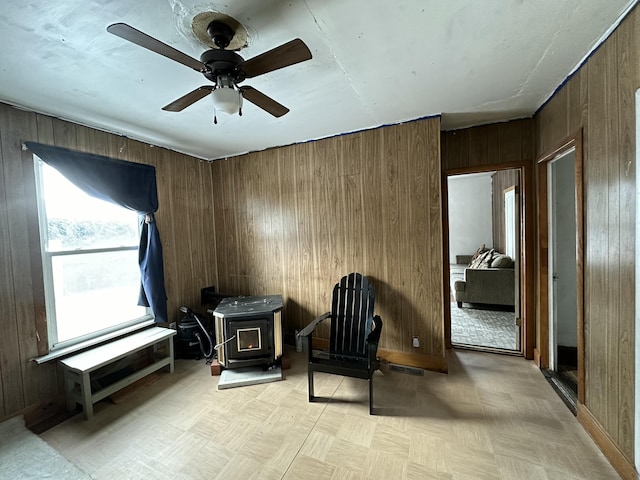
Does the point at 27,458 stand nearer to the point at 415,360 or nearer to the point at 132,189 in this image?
the point at 132,189

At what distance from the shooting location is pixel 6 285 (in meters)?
1.90

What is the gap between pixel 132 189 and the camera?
2.64m

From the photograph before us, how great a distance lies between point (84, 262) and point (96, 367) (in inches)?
38.7

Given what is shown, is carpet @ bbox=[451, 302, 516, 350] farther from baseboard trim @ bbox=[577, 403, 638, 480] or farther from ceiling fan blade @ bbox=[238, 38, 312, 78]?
ceiling fan blade @ bbox=[238, 38, 312, 78]

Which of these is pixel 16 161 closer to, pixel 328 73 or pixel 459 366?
pixel 328 73

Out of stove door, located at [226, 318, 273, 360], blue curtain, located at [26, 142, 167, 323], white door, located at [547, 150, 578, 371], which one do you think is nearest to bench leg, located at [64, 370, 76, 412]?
blue curtain, located at [26, 142, 167, 323]

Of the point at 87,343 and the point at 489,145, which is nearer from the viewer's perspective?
the point at 87,343

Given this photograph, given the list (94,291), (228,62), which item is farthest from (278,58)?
(94,291)

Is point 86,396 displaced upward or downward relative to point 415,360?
upward

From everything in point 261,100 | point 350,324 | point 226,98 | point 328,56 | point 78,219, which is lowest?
point 350,324

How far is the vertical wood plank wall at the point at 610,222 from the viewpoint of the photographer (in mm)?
1309

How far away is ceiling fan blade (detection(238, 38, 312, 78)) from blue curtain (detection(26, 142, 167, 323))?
1996mm

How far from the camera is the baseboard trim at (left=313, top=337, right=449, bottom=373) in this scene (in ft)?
8.15

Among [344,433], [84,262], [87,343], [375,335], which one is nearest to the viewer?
[344,433]
